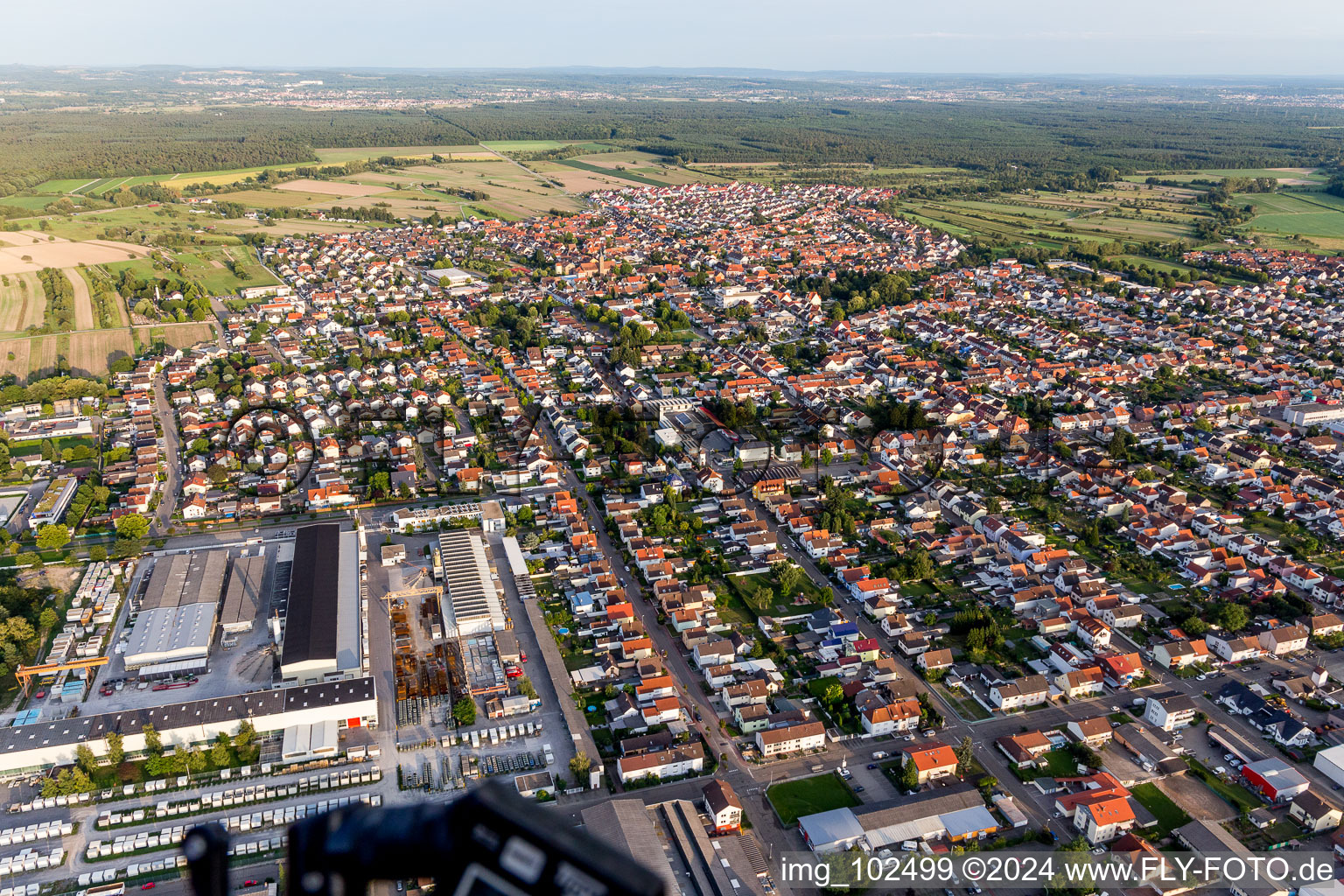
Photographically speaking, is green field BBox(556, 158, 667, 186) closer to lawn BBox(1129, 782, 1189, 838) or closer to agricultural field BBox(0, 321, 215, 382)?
agricultural field BBox(0, 321, 215, 382)

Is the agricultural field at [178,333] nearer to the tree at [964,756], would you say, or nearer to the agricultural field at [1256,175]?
the tree at [964,756]

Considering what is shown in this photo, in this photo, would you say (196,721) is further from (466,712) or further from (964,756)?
(964,756)

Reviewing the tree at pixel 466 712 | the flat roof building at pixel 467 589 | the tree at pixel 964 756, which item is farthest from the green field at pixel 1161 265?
the tree at pixel 466 712

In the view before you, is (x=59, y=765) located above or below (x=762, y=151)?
below

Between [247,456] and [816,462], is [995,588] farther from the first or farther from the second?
[247,456]

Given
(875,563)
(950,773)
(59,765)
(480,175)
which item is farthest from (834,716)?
(480,175)

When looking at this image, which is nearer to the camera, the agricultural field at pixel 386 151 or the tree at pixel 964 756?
the tree at pixel 964 756
